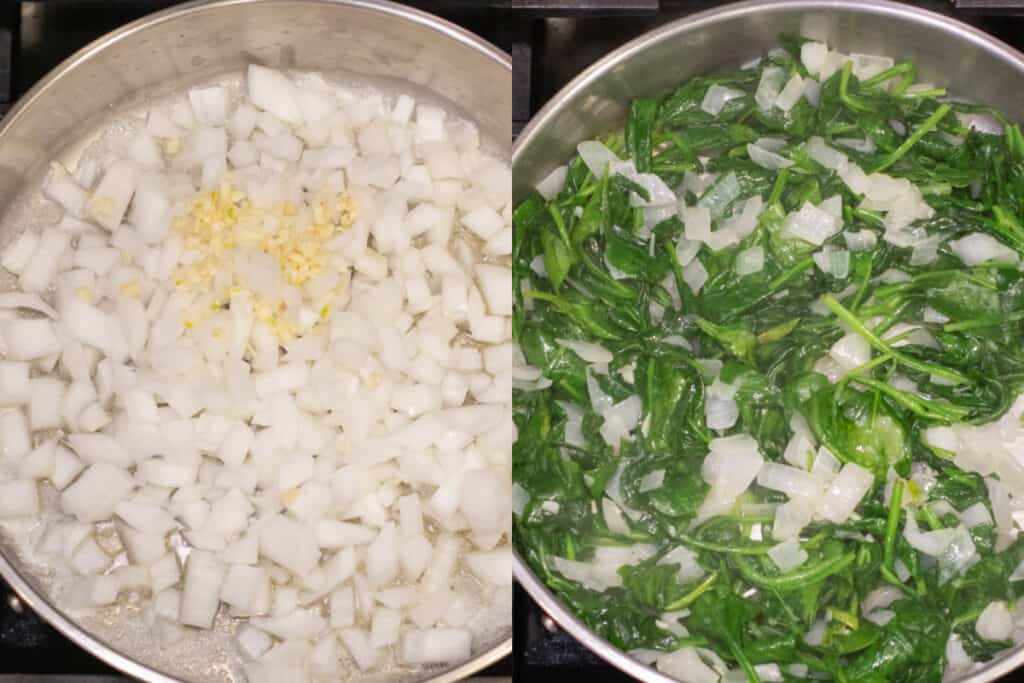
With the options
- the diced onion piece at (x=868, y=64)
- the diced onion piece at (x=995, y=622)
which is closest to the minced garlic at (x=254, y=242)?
the diced onion piece at (x=868, y=64)

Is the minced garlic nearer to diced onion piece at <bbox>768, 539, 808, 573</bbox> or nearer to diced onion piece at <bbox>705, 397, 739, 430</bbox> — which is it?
diced onion piece at <bbox>705, 397, 739, 430</bbox>

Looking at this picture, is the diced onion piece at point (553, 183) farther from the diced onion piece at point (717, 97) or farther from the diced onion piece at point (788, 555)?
the diced onion piece at point (788, 555)

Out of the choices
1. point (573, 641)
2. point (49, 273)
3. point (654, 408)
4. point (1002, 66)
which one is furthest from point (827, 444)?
point (49, 273)

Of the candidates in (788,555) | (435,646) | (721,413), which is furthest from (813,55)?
(435,646)

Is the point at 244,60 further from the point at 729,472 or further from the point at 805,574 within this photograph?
the point at 805,574

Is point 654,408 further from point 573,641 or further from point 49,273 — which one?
point 49,273
